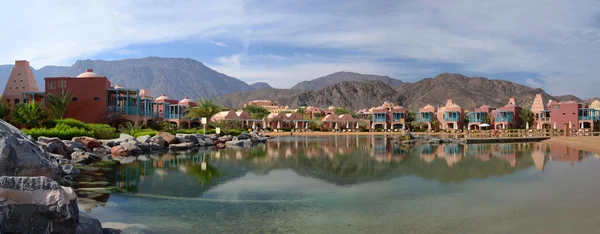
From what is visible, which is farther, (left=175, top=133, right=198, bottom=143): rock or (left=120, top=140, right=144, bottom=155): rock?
(left=175, top=133, right=198, bottom=143): rock

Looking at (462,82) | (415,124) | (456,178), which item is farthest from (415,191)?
(462,82)

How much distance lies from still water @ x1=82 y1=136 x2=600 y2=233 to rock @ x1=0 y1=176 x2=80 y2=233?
2158 millimetres

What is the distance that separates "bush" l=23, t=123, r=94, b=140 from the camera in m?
17.3

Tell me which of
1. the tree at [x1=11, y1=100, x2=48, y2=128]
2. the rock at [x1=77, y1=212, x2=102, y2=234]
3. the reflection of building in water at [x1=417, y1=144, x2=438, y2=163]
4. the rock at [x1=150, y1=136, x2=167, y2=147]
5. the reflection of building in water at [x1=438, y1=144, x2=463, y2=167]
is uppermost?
the tree at [x1=11, y1=100, x2=48, y2=128]

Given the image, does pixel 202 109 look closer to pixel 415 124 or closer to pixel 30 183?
pixel 30 183

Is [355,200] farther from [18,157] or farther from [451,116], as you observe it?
[451,116]

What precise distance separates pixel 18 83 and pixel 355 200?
111 ft

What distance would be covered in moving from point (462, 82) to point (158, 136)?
128548mm

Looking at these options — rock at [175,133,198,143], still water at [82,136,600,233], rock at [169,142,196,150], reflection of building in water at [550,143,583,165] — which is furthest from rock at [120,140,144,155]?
reflection of building in water at [550,143,583,165]

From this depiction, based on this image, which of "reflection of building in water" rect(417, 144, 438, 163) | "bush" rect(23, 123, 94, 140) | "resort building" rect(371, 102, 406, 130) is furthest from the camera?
"resort building" rect(371, 102, 406, 130)

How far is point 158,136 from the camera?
22594 millimetres

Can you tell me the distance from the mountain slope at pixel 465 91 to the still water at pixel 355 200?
332ft

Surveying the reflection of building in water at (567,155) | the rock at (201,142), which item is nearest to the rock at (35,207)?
the reflection of building in water at (567,155)

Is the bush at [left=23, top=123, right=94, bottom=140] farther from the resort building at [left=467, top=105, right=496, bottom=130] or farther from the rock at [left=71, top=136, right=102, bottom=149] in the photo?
the resort building at [left=467, top=105, right=496, bottom=130]
